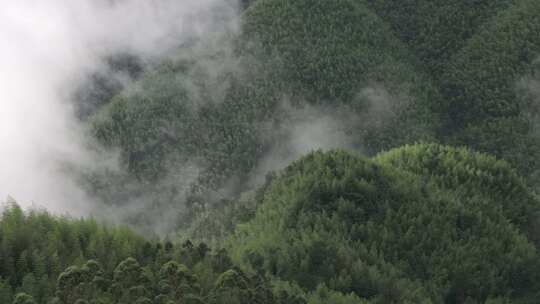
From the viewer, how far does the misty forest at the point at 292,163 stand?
19.5 m

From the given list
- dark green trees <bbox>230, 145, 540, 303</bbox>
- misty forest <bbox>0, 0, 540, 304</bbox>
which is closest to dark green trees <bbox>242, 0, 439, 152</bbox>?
misty forest <bbox>0, 0, 540, 304</bbox>

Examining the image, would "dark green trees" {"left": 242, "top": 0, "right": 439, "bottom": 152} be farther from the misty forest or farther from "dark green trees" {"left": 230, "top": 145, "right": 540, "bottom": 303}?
"dark green trees" {"left": 230, "top": 145, "right": 540, "bottom": 303}

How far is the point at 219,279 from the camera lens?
1772cm

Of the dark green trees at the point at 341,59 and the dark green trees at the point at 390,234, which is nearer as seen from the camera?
the dark green trees at the point at 390,234

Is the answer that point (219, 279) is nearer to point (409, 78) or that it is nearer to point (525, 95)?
point (525, 95)

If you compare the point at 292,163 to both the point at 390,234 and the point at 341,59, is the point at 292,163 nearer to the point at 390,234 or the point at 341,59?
the point at 390,234

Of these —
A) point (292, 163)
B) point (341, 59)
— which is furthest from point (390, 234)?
point (341, 59)

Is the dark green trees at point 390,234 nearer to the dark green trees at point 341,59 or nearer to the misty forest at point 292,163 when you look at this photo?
the misty forest at point 292,163

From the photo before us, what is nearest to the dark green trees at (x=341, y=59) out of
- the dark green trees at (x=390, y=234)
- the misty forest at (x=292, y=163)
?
the misty forest at (x=292, y=163)

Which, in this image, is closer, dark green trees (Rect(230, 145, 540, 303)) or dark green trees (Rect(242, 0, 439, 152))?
dark green trees (Rect(230, 145, 540, 303))

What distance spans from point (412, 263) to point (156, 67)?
393 feet

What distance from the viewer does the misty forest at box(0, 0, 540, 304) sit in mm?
19547

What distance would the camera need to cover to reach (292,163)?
44.8m

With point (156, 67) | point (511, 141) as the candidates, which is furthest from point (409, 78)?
point (156, 67)
